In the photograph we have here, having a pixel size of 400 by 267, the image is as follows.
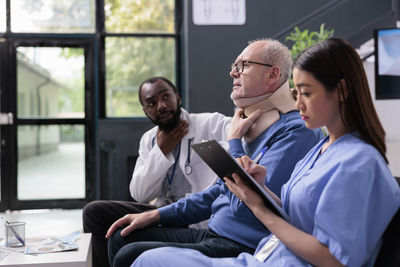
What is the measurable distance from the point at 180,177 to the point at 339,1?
3.63 metres

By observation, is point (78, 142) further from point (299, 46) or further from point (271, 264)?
point (271, 264)

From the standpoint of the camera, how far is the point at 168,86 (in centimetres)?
273

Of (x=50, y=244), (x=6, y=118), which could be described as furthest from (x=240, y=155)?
(x=6, y=118)

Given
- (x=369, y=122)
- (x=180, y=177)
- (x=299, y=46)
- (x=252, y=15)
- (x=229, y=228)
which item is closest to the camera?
(x=369, y=122)

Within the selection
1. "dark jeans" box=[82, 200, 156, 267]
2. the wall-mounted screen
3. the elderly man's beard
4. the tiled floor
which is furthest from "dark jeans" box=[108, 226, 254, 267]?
the wall-mounted screen

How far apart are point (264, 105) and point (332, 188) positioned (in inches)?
28.7

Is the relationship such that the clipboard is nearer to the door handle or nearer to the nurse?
the nurse

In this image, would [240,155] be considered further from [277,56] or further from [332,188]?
[332,188]

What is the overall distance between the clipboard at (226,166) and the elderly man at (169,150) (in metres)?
1.10

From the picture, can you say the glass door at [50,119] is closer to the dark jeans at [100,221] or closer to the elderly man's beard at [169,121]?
the elderly man's beard at [169,121]

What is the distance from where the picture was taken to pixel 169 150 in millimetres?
2590

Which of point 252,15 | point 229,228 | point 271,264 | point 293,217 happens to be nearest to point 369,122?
point 293,217

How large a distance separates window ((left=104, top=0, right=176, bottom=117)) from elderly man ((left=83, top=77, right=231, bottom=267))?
285cm

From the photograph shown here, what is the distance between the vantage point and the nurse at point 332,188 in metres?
1.03
